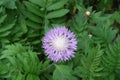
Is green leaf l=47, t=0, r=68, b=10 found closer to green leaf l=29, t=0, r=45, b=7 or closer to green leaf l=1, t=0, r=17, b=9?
green leaf l=29, t=0, r=45, b=7

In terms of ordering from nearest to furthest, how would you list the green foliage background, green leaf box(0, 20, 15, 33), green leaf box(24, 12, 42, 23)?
the green foliage background → green leaf box(0, 20, 15, 33) → green leaf box(24, 12, 42, 23)

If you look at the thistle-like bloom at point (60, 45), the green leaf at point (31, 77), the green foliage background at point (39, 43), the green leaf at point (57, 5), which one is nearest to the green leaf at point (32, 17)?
the green foliage background at point (39, 43)

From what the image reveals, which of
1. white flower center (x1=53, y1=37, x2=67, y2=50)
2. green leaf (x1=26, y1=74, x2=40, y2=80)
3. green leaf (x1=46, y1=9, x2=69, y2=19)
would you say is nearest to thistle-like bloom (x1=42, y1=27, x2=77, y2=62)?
white flower center (x1=53, y1=37, x2=67, y2=50)

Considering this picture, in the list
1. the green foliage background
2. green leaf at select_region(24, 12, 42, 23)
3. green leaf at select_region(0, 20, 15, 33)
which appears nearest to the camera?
the green foliage background

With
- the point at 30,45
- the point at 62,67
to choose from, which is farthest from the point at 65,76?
the point at 30,45

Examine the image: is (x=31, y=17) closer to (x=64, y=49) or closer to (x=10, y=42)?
(x=10, y=42)

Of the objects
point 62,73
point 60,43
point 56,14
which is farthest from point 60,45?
point 56,14

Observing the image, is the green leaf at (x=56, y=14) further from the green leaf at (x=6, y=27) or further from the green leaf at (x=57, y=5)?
the green leaf at (x=6, y=27)
